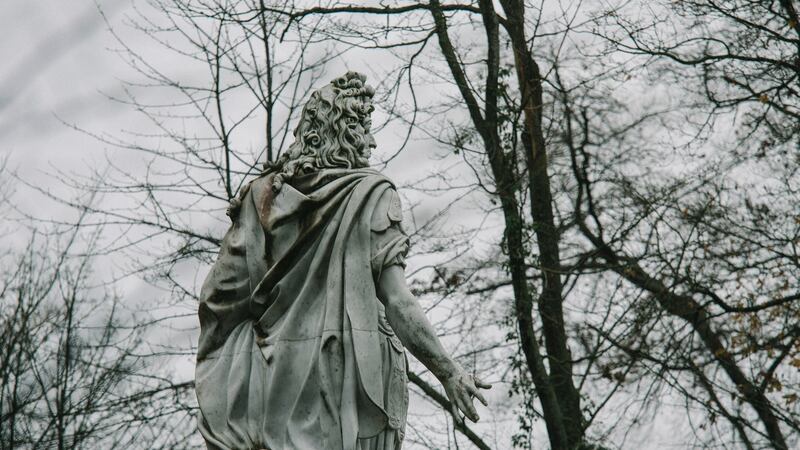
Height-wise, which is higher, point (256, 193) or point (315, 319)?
point (256, 193)

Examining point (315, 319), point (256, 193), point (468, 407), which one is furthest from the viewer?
point (256, 193)

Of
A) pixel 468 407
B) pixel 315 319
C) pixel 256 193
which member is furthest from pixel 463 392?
pixel 256 193

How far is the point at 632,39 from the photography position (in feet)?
49.0

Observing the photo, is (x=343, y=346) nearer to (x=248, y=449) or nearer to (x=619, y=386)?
(x=248, y=449)

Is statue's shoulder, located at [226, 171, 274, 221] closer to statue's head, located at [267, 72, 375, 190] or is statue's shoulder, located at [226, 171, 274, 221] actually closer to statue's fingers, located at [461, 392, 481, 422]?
statue's head, located at [267, 72, 375, 190]

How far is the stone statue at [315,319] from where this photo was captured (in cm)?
582

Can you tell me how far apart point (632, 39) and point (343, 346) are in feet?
32.3

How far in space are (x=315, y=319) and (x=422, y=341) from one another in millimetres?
513

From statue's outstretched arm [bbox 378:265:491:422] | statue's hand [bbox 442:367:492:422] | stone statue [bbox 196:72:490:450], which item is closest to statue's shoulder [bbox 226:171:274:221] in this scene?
stone statue [bbox 196:72:490:450]

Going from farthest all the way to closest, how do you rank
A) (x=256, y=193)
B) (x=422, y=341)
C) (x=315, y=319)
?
(x=256, y=193)
(x=315, y=319)
(x=422, y=341)

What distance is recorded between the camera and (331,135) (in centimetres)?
640

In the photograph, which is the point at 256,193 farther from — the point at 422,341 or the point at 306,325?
the point at 422,341

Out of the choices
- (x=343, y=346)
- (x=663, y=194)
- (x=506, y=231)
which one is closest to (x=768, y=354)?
(x=663, y=194)

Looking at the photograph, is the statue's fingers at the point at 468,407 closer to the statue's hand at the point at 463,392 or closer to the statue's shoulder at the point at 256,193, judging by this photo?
the statue's hand at the point at 463,392
